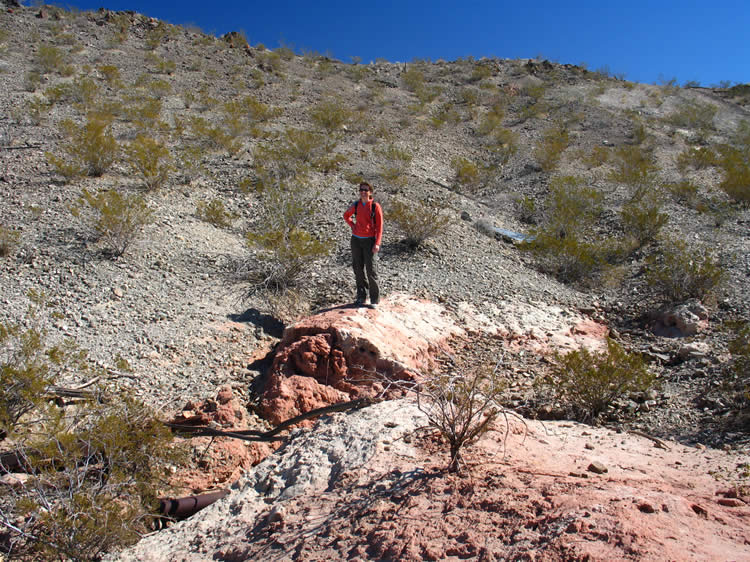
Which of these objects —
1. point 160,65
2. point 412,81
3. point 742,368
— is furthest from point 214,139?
point 412,81

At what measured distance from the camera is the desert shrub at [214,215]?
321 inches

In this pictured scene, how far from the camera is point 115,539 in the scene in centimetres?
294

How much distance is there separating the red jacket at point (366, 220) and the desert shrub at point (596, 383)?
8.18 ft

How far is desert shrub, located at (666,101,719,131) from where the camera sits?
67.6 ft

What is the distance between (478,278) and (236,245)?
3.94 metres

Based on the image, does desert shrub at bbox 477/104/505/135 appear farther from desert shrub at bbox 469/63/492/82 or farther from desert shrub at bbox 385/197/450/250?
desert shrub at bbox 385/197/450/250

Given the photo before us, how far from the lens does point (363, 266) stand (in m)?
5.75

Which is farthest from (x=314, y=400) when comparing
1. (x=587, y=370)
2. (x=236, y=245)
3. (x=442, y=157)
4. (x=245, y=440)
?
(x=442, y=157)

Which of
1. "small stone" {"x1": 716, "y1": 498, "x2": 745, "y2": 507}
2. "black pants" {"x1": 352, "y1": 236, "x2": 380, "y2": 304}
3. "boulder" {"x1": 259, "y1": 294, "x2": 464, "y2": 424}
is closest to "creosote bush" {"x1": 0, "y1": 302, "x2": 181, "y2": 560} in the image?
"boulder" {"x1": 259, "y1": 294, "x2": 464, "y2": 424}

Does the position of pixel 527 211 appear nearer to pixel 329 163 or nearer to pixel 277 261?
pixel 329 163

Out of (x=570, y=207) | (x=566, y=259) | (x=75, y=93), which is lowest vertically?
(x=566, y=259)

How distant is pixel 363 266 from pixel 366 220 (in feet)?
1.83

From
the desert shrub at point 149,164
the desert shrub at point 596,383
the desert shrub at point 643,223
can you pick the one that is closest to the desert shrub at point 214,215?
the desert shrub at point 149,164

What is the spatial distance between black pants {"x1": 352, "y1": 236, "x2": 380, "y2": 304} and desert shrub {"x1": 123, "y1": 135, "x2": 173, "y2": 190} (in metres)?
5.12
